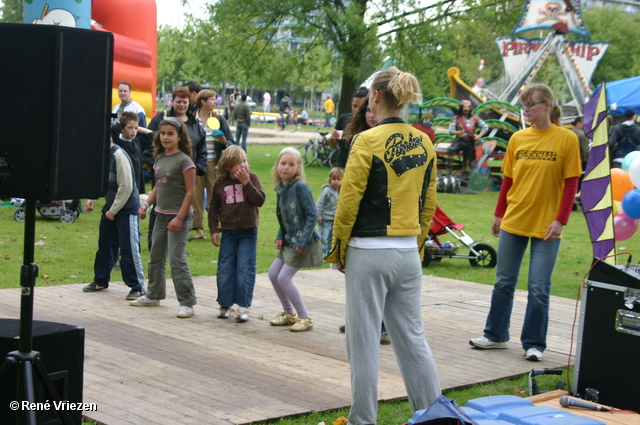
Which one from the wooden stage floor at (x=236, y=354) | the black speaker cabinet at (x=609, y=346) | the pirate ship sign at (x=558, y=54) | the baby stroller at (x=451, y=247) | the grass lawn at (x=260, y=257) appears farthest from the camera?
the pirate ship sign at (x=558, y=54)

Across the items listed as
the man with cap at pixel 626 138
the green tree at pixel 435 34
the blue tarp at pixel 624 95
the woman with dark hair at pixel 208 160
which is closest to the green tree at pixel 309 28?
the green tree at pixel 435 34

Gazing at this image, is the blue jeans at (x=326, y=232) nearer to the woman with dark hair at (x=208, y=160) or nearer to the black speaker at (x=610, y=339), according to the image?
the woman with dark hair at (x=208, y=160)

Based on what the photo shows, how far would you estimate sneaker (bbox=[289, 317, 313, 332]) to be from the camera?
23.2 feet

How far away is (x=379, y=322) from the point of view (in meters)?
4.43

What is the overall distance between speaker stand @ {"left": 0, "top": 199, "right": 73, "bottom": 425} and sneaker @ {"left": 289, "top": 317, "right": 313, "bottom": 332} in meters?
3.23

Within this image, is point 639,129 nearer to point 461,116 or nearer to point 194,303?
point 461,116

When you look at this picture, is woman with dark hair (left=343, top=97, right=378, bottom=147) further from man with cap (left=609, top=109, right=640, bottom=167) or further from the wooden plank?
man with cap (left=609, top=109, right=640, bottom=167)

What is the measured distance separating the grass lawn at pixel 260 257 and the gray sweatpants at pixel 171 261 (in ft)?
5.48

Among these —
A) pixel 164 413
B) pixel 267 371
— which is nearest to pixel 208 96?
pixel 267 371

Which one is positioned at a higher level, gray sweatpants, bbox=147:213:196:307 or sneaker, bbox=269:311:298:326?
gray sweatpants, bbox=147:213:196:307

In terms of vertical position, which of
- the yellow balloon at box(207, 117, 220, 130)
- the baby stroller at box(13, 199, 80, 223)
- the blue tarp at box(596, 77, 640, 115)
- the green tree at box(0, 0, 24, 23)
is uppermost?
the green tree at box(0, 0, 24, 23)

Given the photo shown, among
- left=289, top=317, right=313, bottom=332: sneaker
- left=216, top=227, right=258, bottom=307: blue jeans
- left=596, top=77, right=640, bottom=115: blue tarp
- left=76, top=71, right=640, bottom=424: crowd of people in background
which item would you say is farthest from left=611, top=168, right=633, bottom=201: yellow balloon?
left=596, top=77, right=640, bottom=115: blue tarp

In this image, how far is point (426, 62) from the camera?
24.8 m

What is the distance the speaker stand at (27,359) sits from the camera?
12.3 feet
